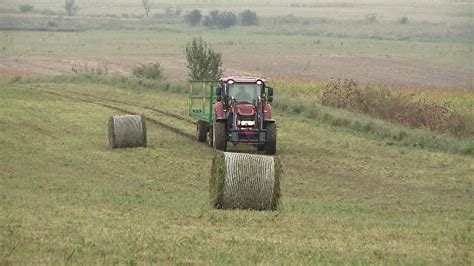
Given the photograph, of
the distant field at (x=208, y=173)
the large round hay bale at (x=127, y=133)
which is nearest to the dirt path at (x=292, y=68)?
the distant field at (x=208, y=173)

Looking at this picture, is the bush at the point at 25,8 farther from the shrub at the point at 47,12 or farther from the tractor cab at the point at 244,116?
the tractor cab at the point at 244,116

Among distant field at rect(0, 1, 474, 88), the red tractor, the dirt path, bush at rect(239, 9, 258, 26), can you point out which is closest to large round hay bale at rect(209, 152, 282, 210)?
the red tractor

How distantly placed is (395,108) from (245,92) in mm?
10907

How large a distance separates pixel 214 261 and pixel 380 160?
16979 mm

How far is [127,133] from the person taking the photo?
2945 centimetres

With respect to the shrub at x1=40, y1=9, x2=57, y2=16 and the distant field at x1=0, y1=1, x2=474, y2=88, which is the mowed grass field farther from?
the shrub at x1=40, y1=9, x2=57, y2=16

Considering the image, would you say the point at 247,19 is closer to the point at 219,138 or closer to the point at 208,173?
the point at 219,138

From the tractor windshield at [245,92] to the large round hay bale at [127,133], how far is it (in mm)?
2584

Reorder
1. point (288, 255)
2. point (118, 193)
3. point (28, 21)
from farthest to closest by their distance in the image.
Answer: point (28, 21) → point (118, 193) → point (288, 255)

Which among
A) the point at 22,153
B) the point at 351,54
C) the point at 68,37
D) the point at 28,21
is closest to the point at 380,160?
the point at 22,153

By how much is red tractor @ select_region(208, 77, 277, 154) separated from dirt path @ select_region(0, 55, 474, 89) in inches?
1164

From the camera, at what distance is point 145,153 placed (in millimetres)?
28672

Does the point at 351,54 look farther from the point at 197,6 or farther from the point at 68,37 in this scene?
the point at 197,6

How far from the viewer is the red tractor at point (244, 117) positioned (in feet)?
94.7
